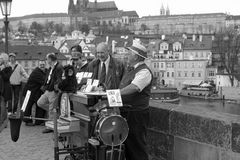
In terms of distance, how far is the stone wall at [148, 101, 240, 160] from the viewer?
164 inches

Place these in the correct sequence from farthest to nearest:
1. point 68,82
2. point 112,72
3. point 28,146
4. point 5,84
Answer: point 5,84
point 28,146
point 112,72
point 68,82

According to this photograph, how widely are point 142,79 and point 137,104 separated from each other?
279 mm

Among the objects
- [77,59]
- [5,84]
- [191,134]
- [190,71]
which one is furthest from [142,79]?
[190,71]

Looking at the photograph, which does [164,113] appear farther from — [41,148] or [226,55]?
[226,55]

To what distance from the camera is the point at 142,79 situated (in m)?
4.35

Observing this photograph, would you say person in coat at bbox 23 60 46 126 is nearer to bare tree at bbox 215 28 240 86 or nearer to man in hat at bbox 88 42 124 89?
man in hat at bbox 88 42 124 89

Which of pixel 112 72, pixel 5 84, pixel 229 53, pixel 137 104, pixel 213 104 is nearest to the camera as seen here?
pixel 137 104

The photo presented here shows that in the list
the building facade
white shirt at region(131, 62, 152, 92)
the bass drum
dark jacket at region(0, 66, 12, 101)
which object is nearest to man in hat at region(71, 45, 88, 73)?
white shirt at region(131, 62, 152, 92)

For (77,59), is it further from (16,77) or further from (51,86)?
(16,77)

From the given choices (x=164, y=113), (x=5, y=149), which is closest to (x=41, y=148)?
(x=5, y=149)

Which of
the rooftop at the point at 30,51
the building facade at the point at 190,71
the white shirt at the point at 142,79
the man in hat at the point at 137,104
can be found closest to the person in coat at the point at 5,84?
the man in hat at the point at 137,104

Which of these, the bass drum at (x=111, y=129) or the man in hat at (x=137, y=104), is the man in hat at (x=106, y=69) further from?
the bass drum at (x=111, y=129)

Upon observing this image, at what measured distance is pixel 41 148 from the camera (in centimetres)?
646

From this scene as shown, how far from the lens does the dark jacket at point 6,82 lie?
27.8ft
